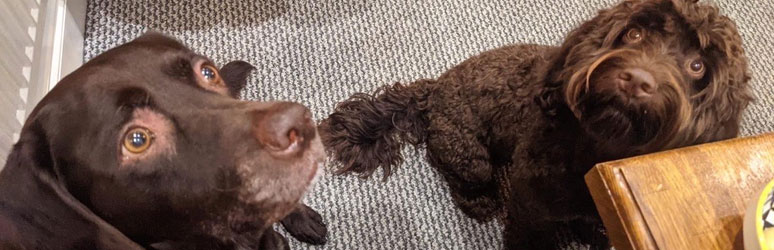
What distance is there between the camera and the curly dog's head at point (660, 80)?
98 centimetres

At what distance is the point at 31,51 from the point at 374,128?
920 millimetres

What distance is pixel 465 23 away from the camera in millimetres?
2002

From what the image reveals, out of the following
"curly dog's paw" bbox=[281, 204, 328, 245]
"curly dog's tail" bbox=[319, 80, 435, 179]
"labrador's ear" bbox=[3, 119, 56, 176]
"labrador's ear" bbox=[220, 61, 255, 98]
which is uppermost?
"labrador's ear" bbox=[3, 119, 56, 176]

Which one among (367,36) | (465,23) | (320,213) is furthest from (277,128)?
(465,23)

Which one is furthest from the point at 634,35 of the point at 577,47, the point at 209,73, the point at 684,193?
the point at 209,73

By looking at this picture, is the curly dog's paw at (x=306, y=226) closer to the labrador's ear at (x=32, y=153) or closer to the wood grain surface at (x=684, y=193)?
the labrador's ear at (x=32, y=153)

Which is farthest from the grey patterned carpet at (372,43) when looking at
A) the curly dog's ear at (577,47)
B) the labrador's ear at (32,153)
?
the labrador's ear at (32,153)

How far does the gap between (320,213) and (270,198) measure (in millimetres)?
706

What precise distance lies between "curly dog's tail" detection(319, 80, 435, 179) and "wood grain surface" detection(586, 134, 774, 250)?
92 cm

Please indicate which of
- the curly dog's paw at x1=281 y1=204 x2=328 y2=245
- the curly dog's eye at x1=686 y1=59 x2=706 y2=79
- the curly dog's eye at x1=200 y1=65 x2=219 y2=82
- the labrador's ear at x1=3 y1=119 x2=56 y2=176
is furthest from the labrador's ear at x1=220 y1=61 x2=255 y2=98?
the curly dog's eye at x1=686 y1=59 x2=706 y2=79

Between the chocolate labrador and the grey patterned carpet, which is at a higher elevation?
the chocolate labrador

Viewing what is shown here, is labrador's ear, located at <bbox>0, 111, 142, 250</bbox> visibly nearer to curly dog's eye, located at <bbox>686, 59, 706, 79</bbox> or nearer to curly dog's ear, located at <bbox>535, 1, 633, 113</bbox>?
curly dog's ear, located at <bbox>535, 1, 633, 113</bbox>

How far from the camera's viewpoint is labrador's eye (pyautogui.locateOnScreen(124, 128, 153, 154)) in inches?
34.7

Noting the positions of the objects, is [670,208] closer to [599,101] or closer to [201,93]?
[599,101]
